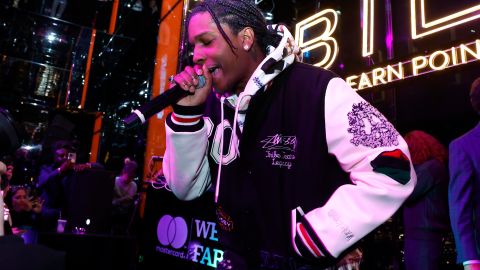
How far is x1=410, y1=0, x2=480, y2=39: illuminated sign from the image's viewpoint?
4.01m

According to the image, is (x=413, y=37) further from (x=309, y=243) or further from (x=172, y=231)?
(x=309, y=243)

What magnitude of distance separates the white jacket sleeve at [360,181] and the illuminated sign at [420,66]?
10.6 feet

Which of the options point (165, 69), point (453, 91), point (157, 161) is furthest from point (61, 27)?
point (453, 91)

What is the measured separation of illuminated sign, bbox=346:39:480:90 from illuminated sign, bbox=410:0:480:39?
413 millimetres

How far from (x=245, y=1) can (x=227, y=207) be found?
0.93 meters

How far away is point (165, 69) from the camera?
574 cm

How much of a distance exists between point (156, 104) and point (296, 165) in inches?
26.4

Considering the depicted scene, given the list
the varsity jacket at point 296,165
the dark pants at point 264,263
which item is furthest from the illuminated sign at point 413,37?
the dark pants at point 264,263

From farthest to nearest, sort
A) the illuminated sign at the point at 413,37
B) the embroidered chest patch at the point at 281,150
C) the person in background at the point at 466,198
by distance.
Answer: the illuminated sign at the point at 413,37 → the person in background at the point at 466,198 → the embroidered chest patch at the point at 281,150

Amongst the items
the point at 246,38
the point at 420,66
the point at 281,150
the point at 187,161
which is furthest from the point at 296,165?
the point at 420,66

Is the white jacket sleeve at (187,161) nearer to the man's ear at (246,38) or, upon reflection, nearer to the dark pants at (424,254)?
the man's ear at (246,38)

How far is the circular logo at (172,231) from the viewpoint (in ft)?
12.2

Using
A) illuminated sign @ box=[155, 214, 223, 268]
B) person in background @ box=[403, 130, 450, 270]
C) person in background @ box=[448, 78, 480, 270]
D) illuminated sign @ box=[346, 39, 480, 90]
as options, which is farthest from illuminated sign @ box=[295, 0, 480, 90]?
illuminated sign @ box=[155, 214, 223, 268]

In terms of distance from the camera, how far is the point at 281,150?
4.53 ft
